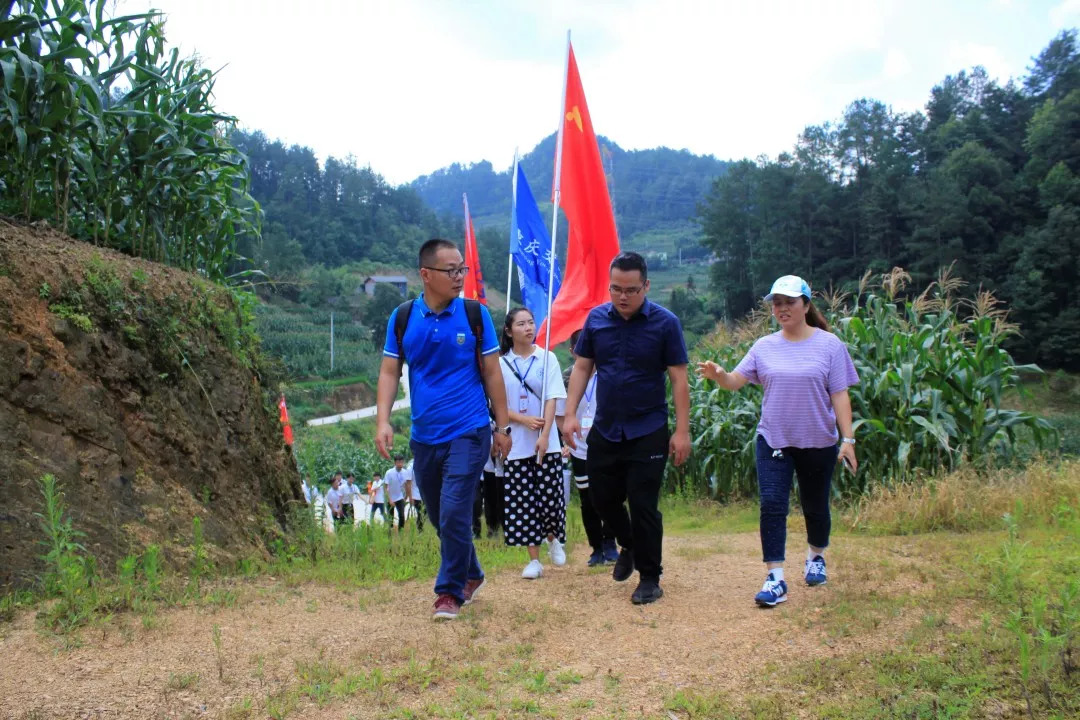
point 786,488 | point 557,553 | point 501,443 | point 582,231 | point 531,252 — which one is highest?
point 531,252

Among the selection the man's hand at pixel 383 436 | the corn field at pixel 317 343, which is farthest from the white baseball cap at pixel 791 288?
the corn field at pixel 317 343

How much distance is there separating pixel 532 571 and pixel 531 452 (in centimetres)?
83

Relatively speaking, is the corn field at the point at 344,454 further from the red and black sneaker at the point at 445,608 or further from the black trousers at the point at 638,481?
the red and black sneaker at the point at 445,608

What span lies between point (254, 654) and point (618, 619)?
1780mm

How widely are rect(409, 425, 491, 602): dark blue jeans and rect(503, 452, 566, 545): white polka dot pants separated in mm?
1245

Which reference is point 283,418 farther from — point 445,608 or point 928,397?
point 928,397

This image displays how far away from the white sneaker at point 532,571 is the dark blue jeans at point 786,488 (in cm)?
151

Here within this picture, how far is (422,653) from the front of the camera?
3.88 m

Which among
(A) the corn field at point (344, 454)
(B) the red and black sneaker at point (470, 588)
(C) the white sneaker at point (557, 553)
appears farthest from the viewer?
(A) the corn field at point (344, 454)

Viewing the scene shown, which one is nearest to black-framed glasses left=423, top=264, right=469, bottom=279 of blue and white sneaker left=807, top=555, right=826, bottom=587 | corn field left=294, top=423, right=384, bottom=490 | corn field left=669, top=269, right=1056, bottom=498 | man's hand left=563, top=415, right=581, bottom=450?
man's hand left=563, top=415, right=581, bottom=450

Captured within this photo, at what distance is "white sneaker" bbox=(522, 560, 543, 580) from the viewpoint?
557 cm

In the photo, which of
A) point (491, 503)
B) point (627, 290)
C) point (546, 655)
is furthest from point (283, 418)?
point (546, 655)

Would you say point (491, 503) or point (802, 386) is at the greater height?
point (802, 386)

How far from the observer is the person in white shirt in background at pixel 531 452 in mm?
5801
